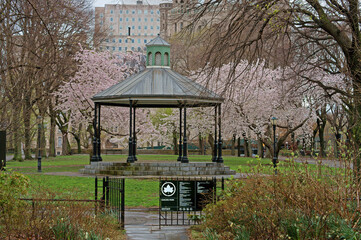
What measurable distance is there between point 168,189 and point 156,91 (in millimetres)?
13684

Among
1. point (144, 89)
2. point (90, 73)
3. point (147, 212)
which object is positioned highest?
point (90, 73)

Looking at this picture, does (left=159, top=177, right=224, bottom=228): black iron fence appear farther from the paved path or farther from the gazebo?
the gazebo

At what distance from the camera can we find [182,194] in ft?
35.1

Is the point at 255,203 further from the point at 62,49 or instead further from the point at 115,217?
the point at 62,49

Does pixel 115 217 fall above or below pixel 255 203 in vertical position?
below

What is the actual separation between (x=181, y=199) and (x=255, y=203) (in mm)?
3002

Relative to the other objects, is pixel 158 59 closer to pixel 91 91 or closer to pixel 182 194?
pixel 91 91

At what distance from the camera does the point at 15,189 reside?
901cm

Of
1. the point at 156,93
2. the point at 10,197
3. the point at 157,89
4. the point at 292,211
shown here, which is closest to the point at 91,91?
the point at 157,89

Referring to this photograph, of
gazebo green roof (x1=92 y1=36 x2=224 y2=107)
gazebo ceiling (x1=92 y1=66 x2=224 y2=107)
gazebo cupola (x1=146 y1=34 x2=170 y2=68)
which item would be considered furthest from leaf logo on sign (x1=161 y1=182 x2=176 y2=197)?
gazebo cupola (x1=146 y1=34 x2=170 y2=68)

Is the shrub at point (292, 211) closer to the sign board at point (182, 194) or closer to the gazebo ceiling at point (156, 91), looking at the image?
the sign board at point (182, 194)

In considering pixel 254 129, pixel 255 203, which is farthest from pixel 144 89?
pixel 255 203

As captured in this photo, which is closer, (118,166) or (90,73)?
(118,166)

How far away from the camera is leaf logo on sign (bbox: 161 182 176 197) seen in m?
10.7
